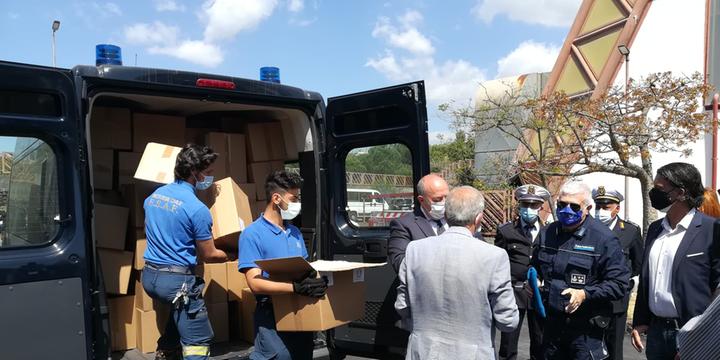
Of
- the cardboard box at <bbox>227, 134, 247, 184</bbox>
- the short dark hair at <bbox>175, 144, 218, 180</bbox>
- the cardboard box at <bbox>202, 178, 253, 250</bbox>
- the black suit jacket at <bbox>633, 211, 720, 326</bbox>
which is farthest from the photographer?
the cardboard box at <bbox>227, 134, 247, 184</bbox>

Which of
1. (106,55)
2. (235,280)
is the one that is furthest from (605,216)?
(106,55)

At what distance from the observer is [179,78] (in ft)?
12.8

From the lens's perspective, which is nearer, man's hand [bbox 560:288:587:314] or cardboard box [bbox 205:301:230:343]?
man's hand [bbox 560:288:587:314]

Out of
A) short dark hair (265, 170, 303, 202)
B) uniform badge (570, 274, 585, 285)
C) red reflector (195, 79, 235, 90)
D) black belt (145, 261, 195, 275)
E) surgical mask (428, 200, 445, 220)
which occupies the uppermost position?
red reflector (195, 79, 235, 90)

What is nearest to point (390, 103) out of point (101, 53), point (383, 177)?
point (383, 177)

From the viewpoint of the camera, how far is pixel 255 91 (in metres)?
4.27

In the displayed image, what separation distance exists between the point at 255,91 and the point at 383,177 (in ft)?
4.21

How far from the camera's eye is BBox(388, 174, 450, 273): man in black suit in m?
3.65

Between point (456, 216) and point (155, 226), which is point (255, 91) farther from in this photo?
point (456, 216)

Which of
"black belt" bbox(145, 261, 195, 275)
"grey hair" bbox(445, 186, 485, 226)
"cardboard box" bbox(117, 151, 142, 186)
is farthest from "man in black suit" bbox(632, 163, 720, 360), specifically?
"cardboard box" bbox(117, 151, 142, 186)

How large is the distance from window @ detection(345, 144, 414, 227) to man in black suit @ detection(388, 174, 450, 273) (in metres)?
0.68

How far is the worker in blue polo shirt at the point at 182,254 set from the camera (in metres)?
3.77

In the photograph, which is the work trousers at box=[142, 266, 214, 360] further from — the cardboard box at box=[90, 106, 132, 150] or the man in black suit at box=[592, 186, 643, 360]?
the man in black suit at box=[592, 186, 643, 360]

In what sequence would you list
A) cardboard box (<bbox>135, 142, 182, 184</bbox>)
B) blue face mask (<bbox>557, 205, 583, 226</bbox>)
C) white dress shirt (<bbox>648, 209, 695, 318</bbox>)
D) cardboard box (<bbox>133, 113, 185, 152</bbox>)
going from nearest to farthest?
white dress shirt (<bbox>648, 209, 695, 318</bbox>), blue face mask (<bbox>557, 205, 583, 226</bbox>), cardboard box (<bbox>135, 142, 182, 184</bbox>), cardboard box (<bbox>133, 113, 185, 152</bbox>)
